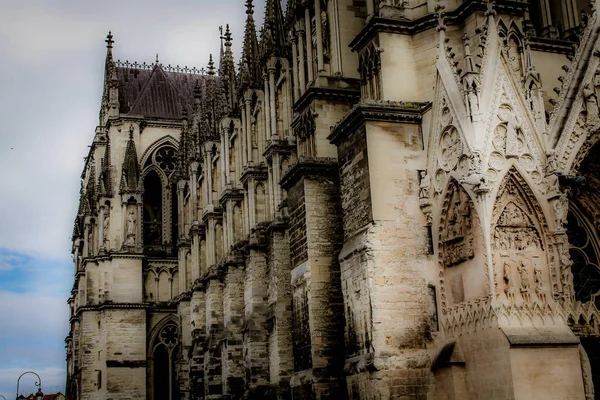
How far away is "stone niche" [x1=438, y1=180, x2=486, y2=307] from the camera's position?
48.6ft

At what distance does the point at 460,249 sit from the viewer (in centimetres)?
1538

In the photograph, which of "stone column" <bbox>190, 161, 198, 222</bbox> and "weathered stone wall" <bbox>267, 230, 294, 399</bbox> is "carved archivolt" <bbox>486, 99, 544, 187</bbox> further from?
"stone column" <bbox>190, 161, 198, 222</bbox>

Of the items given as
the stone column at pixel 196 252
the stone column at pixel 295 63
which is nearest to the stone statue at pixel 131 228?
the stone column at pixel 196 252

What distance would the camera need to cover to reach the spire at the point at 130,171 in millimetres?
46375

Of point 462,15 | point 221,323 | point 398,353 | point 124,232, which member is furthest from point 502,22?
point 124,232

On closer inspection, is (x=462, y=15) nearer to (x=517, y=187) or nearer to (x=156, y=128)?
(x=517, y=187)

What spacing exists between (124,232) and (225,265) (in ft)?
48.4

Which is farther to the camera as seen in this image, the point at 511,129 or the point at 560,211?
the point at 511,129

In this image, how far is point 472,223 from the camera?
1505 cm

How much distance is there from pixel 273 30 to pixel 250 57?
3.91 metres

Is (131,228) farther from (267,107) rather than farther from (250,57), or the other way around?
(267,107)

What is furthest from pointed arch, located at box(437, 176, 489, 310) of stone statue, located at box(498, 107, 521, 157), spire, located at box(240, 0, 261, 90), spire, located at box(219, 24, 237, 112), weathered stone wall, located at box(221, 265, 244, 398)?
spire, located at box(219, 24, 237, 112)

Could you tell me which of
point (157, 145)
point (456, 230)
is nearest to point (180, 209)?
point (157, 145)

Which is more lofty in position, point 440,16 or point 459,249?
point 440,16
